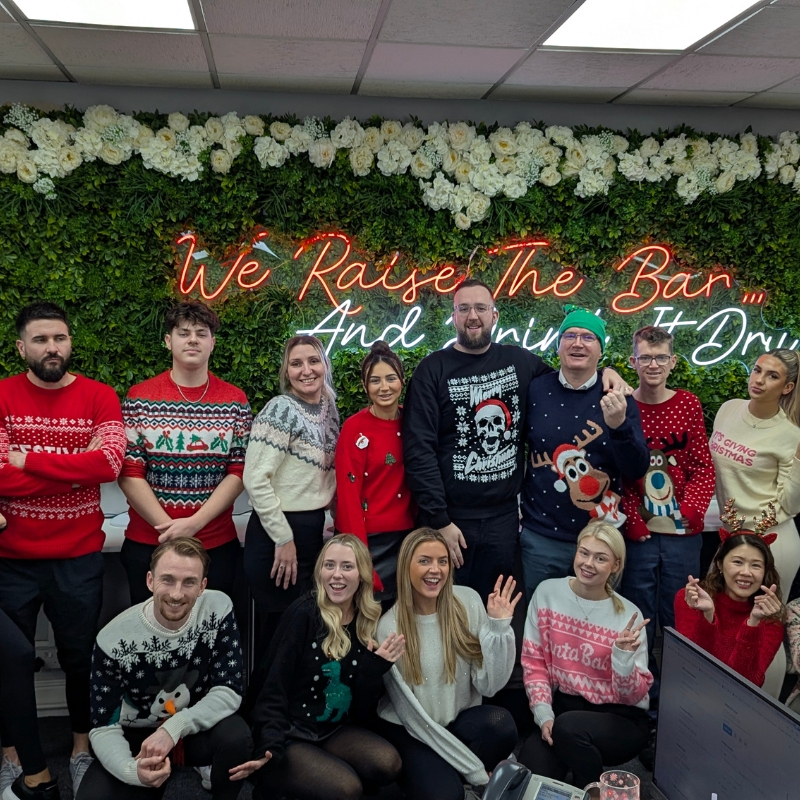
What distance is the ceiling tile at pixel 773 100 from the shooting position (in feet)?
13.4

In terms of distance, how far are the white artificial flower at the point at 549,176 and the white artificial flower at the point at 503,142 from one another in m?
0.19

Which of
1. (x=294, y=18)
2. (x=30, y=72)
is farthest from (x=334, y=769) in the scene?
(x=30, y=72)

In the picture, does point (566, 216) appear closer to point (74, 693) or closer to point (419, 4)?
point (419, 4)

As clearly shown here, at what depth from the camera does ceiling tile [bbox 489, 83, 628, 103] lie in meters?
3.92

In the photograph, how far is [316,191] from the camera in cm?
399

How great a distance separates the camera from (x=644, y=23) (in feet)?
10.00

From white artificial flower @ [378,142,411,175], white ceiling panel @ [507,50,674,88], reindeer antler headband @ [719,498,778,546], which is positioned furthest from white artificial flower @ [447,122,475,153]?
reindeer antler headband @ [719,498,778,546]

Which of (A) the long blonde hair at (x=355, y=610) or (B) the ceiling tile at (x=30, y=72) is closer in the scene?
(A) the long blonde hair at (x=355, y=610)

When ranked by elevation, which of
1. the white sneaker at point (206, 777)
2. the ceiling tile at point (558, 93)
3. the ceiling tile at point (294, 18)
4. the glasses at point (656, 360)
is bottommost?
the white sneaker at point (206, 777)

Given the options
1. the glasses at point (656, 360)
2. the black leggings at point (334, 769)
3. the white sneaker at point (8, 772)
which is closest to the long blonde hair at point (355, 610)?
the black leggings at point (334, 769)

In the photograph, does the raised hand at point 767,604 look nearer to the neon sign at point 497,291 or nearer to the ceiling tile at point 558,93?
the neon sign at point 497,291

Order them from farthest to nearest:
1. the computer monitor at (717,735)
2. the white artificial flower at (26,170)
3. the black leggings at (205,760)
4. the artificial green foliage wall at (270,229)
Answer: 1. the artificial green foliage wall at (270,229)
2. the white artificial flower at (26,170)
3. the black leggings at (205,760)
4. the computer monitor at (717,735)

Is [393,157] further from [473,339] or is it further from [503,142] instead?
[473,339]

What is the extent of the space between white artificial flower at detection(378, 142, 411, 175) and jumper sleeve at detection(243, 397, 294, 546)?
1688 mm
